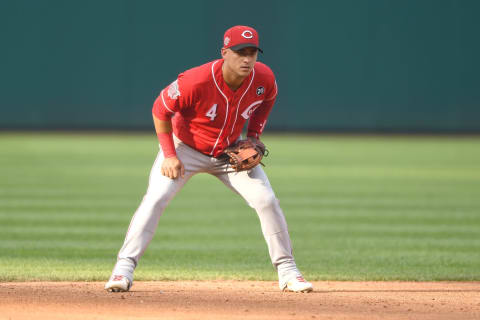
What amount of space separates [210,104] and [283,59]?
21814 mm

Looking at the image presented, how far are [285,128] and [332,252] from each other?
1908 cm

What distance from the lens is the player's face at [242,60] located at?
5.36 metres

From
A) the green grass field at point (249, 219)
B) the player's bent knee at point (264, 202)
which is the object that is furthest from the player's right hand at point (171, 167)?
the green grass field at point (249, 219)

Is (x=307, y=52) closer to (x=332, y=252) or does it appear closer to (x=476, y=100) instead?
(x=476, y=100)

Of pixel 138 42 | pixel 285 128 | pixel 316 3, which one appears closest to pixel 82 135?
pixel 138 42

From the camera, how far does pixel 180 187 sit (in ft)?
18.6

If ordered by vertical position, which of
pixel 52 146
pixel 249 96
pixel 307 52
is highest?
pixel 307 52

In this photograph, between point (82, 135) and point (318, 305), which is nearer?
point (318, 305)

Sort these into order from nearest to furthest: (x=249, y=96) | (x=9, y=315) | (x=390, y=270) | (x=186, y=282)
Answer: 1. (x=9, y=315)
2. (x=249, y=96)
3. (x=186, y=282)
4. (x=390, y=270)

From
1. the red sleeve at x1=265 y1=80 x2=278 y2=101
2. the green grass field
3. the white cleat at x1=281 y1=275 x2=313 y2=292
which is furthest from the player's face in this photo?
the green grass field

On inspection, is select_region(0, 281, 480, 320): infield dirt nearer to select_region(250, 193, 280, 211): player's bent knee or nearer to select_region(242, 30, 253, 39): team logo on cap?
select_region(250, 193, 280, 211): player's bent knee

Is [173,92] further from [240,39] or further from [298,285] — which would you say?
[298,285]

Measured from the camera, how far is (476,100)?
1054 inches

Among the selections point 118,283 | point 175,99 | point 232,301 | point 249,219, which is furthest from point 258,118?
point 249,219
